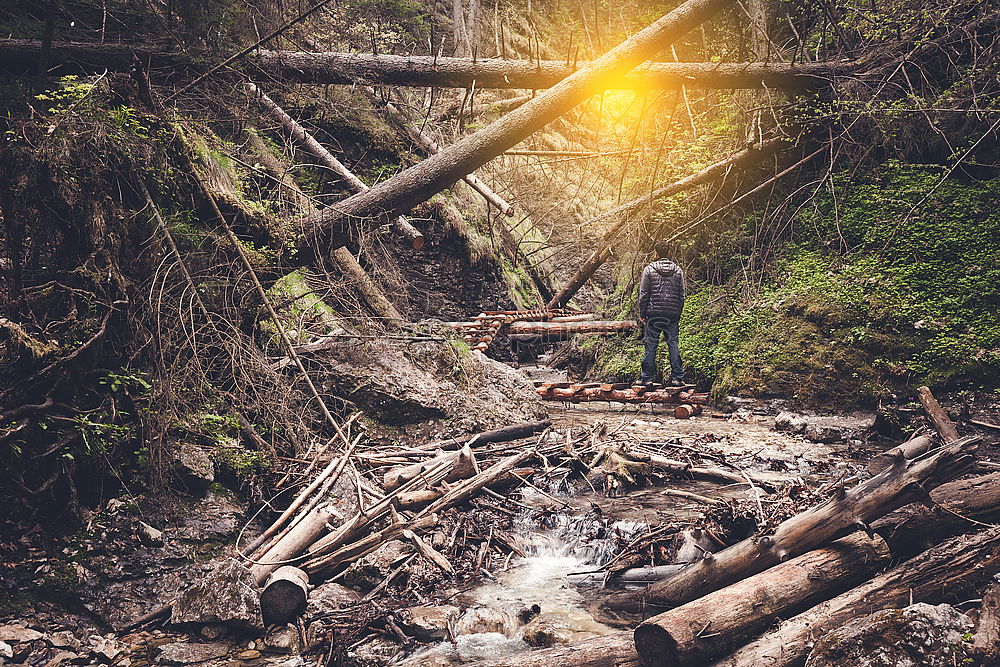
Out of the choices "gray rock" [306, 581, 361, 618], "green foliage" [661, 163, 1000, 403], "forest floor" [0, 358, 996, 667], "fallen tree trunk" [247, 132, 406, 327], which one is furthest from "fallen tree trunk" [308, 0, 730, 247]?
"gray rock" [306, 581, 361, 618]

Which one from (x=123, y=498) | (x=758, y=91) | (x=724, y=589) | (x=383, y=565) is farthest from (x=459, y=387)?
(x=758, y=91)

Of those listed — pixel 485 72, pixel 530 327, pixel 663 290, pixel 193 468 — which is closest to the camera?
pixel 193 468

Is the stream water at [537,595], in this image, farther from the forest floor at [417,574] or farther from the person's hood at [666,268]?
the person's hood at [666,268]

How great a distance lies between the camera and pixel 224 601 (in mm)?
4027

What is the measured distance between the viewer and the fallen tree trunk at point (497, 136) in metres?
7.38

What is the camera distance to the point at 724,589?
347cm

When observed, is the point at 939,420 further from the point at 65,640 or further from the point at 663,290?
the point at 65,640

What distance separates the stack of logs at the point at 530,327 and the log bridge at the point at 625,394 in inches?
71.9

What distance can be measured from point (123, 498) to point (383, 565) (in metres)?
2.13

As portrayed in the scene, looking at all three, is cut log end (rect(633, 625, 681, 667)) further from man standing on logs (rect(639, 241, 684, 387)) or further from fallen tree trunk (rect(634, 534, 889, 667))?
man standing on logs (rect(639, 241, 684, 387))

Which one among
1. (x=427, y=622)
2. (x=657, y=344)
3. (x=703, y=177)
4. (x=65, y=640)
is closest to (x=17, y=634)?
(x=65, y=640)

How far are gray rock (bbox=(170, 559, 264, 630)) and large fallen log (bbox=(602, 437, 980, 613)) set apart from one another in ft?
9.11

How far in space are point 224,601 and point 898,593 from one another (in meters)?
4.08

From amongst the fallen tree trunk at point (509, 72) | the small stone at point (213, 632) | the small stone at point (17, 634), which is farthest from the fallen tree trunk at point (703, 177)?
the small stone at point (17, 634)
